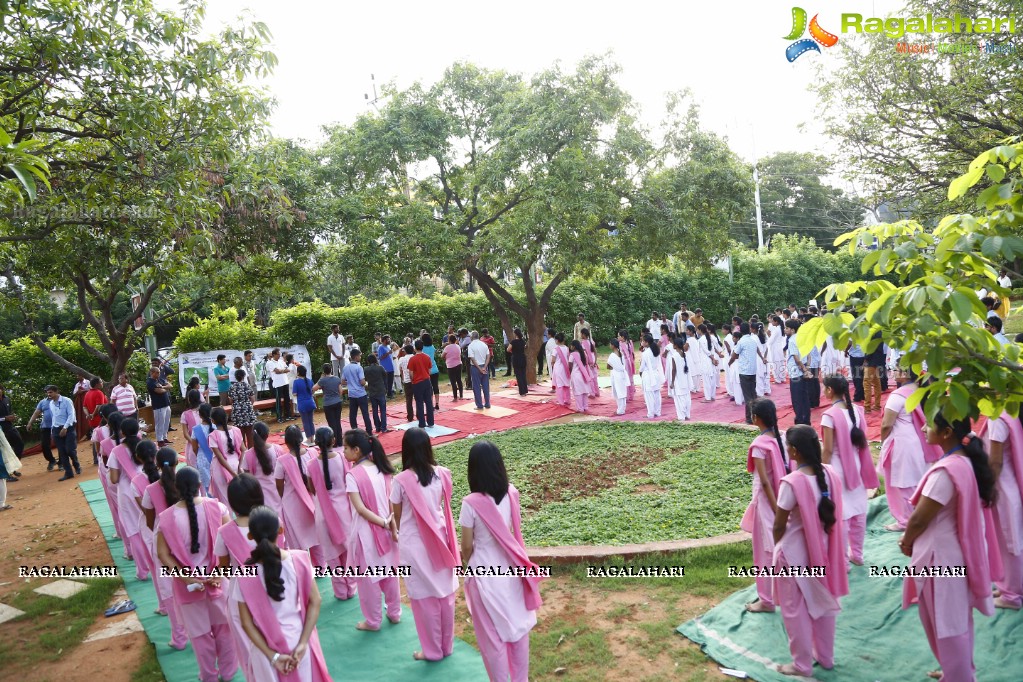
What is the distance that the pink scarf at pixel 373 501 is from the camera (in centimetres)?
551

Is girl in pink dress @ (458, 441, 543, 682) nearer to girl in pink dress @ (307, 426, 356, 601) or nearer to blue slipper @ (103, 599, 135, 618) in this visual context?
girl in pink dress @ (307, 426, 356, 601)

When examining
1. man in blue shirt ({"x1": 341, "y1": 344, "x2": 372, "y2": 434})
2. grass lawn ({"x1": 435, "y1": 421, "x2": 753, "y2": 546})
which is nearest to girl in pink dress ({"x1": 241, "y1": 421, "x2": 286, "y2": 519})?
grass lawn ({"x1": 435, "y1": 421, "x2": 753, "y2": 546})

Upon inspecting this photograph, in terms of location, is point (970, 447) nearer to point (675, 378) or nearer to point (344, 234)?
point (675, 378)

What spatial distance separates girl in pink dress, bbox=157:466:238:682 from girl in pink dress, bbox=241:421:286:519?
4.61ft

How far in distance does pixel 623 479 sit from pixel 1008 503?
4.79m

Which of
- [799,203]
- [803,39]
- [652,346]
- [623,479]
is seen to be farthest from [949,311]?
[799,203]

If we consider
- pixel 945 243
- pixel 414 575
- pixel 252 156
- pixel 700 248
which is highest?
pixel 252 156

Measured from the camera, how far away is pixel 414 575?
16.2 feet

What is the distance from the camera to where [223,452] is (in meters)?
7.48

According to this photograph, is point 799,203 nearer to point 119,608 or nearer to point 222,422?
point 222,422

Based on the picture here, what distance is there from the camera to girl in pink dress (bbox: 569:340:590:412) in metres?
14.5

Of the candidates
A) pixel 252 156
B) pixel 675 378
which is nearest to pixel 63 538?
pixel 252 156

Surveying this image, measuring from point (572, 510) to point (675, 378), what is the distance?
5255 mm

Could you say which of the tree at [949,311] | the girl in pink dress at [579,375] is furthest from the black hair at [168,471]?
the girl in pink dress at [579,375]
